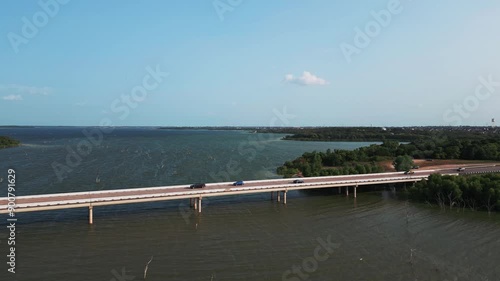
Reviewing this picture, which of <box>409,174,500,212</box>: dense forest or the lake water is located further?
<box>409,174,500,212</box>: dense forest

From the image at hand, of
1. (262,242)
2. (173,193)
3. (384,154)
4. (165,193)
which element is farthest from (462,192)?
(384,154)

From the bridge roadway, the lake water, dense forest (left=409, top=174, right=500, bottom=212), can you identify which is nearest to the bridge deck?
the bridge roadway

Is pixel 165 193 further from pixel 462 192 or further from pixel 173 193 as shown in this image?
pixel 462 192

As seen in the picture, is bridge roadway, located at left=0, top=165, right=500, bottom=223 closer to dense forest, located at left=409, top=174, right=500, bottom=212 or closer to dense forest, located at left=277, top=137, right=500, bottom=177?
dense forest, located at left=409, top=174, right=500, bottom=212

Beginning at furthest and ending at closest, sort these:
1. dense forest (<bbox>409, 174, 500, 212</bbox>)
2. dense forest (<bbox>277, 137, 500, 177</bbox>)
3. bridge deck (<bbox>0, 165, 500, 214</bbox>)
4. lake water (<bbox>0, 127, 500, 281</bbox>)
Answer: dense forest (<bbox>277, 137, 500, 177</bbox>)
dense forest (<bbox>409, 174, 500, 212</bbox>)
bridge deck (<bbox>0, 165, 500, 214</bbox>)
lake water (<bbox>0, 127, 500, 281</bbox>)

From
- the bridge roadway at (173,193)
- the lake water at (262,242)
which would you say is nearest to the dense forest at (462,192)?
the lake water at (262,242)
